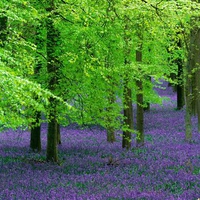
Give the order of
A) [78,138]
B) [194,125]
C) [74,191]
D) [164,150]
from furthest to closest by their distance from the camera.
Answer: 1. [194,125]
2. [78,138]
3. [164,150]
4. [74,191]

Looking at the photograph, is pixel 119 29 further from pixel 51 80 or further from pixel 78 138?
pixel 78 138

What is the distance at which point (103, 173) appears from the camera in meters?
13.5

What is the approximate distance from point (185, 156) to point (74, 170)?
442 cm

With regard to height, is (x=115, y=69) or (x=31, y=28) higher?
(x=31, y=28)

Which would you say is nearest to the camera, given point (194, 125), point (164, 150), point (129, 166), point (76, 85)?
point (76, 85)

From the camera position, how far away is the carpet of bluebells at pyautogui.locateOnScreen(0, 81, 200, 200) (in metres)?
10.5

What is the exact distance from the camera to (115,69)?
14.2m

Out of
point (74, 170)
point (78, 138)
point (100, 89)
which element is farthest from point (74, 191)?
point (78, 138)

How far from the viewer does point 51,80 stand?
1441 centimetres

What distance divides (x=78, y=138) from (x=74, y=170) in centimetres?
1152

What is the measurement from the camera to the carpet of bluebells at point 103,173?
10.5 m

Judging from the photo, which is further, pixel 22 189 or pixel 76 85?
pixel 76 85

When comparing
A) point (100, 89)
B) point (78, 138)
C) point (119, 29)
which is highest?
point (119, 29)

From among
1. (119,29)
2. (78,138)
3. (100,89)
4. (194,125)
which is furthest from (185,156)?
(194,125)
